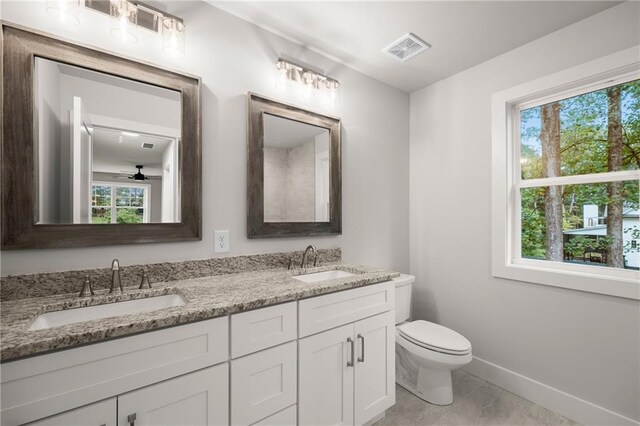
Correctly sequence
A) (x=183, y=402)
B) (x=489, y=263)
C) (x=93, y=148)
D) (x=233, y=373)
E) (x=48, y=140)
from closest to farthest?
(x=183, y=402) < (x=233, y=373) < (x=48, y=140) < (x=93, y=148) < (x=489, y=263)

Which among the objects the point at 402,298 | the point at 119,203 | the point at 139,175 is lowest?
the point at 402,298

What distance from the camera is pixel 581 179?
1.86 metres

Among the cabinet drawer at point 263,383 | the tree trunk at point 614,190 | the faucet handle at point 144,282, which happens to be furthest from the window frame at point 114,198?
the tree trunk at point 614,190

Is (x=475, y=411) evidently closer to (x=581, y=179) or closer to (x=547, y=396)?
(x=547, y=396)

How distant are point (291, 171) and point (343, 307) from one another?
0.96 m

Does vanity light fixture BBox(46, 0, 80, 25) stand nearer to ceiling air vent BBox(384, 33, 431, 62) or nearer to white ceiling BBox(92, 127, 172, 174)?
white ceiling BBox(92, 127, 172, 174)

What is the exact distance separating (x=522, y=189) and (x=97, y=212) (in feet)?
8.78

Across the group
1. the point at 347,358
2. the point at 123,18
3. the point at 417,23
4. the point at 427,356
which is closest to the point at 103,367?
the point at 347,358

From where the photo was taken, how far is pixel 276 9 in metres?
1.71

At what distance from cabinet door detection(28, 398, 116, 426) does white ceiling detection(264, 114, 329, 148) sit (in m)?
1.45

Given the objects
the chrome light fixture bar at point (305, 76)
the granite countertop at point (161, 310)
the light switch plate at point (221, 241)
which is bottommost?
the granite countertop at point (161, 310)

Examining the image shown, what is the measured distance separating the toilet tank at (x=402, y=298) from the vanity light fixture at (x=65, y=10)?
240cm

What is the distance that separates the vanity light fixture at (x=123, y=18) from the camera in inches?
53.8

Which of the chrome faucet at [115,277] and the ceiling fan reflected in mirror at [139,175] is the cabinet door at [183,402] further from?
the ceiling fan reflected in mirror at [139,175]
